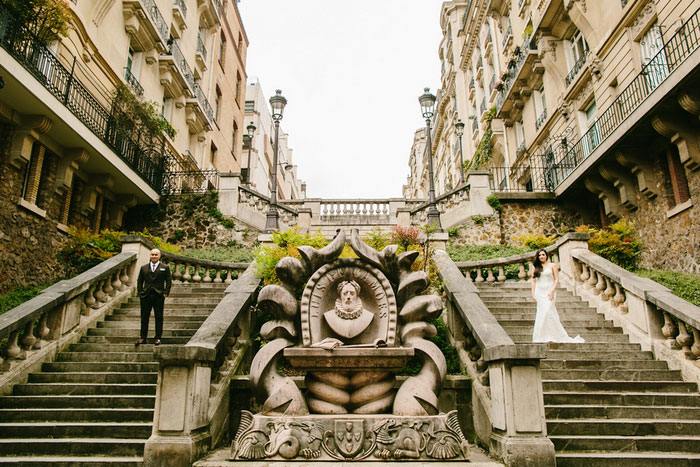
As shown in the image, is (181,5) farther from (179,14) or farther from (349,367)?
(349,367)

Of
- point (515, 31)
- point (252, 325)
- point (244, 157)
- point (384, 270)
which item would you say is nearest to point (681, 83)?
point (384, 270)

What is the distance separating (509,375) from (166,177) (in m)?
17.2

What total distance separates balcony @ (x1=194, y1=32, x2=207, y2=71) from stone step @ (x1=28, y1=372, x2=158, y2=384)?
21.7 meters

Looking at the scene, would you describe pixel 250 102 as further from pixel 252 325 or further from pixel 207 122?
pixel 252 325

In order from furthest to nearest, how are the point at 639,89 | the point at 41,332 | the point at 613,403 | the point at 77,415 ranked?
the point at 639,89 < the point at 41,332 < the point at 613,403 < the point at 77,415

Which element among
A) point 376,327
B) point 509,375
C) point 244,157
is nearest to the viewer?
point 509,375

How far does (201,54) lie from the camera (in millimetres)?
25031

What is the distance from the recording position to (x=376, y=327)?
18.0ft

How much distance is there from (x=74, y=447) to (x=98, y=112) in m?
11.9

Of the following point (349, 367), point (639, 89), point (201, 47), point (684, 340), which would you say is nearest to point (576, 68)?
point (639, 89)

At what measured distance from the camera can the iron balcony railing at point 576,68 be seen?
18.0 metres

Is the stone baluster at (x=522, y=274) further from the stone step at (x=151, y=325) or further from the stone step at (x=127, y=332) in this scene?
the stone step at (x=127, y=332)

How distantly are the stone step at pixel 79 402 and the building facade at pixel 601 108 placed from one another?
450 inches

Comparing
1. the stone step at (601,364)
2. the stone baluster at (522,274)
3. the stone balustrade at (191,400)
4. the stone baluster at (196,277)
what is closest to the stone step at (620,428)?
the stone step at (601,364)
